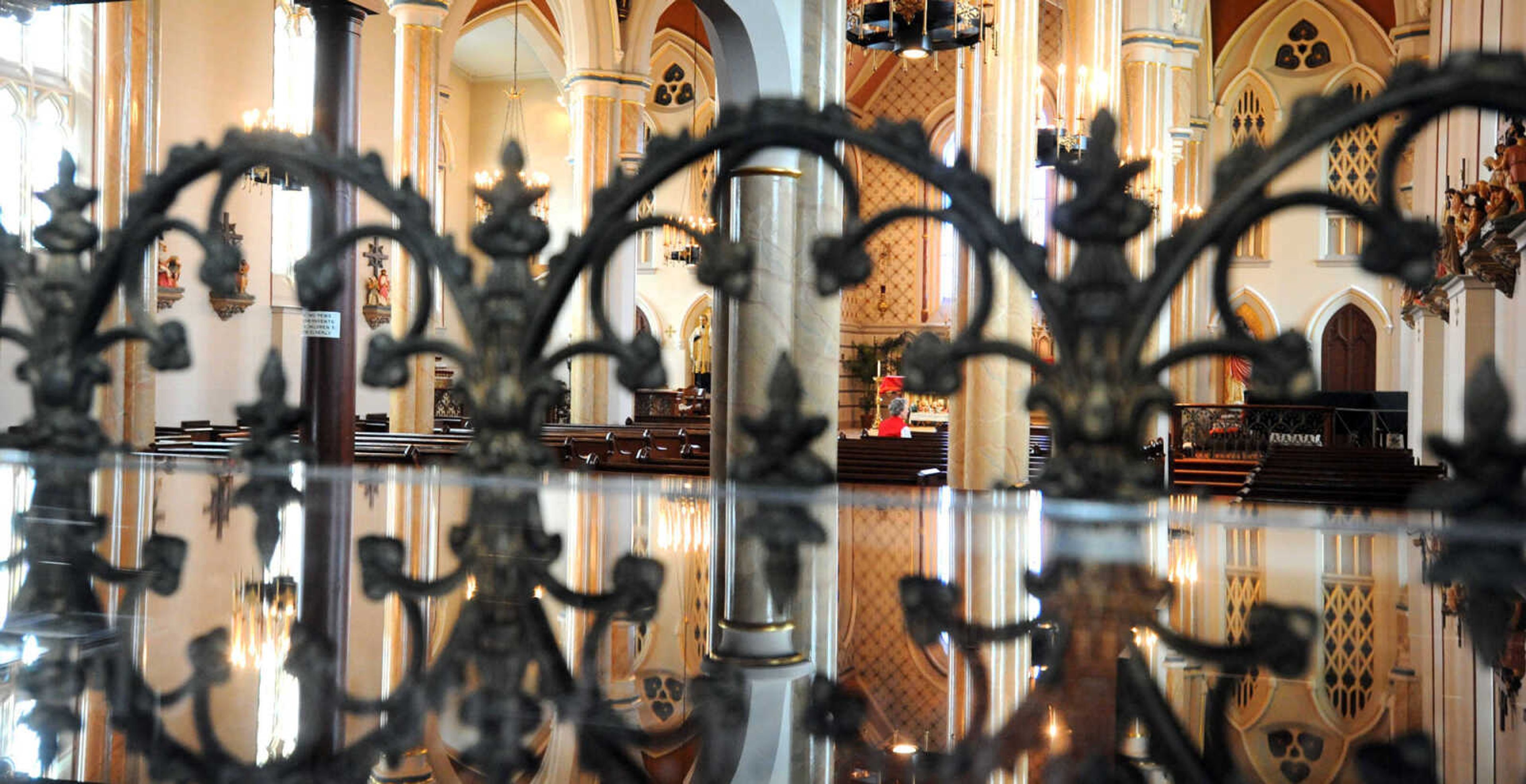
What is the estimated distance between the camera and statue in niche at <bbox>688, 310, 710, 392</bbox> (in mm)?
27594

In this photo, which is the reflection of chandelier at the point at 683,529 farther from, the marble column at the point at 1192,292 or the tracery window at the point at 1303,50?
the tracery window at the point at 1303,50

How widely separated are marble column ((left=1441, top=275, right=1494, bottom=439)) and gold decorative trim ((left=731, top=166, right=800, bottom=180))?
22.8ft

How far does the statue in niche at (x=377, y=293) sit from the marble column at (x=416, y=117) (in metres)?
3.61

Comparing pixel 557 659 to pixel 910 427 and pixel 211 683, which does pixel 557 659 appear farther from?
pixel 910 427

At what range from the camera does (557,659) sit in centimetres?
104

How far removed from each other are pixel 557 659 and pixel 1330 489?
309 inches

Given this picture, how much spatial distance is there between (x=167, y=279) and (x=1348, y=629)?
15.0m

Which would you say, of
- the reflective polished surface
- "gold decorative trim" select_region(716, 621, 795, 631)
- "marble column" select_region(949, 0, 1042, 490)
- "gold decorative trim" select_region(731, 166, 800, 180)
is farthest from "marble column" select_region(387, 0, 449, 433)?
"gold decorative trim" select_region(716, 621, 795, 631)

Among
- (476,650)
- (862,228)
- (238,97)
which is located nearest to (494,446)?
(476,650)

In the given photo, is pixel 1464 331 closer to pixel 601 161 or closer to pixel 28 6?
pixel 601 161

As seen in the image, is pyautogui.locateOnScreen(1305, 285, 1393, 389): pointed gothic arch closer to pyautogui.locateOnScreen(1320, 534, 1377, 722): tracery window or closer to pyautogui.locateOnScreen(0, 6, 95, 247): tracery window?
pyautogui.locateOnScreen(0, 6, 95, 247): tracery window

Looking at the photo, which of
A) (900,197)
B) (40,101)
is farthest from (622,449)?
(900,197)

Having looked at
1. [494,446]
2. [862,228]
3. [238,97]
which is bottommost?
[494,446]

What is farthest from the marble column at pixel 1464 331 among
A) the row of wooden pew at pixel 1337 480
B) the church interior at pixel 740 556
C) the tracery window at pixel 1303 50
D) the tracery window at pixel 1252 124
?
the tracery window at pixel 1303 50
